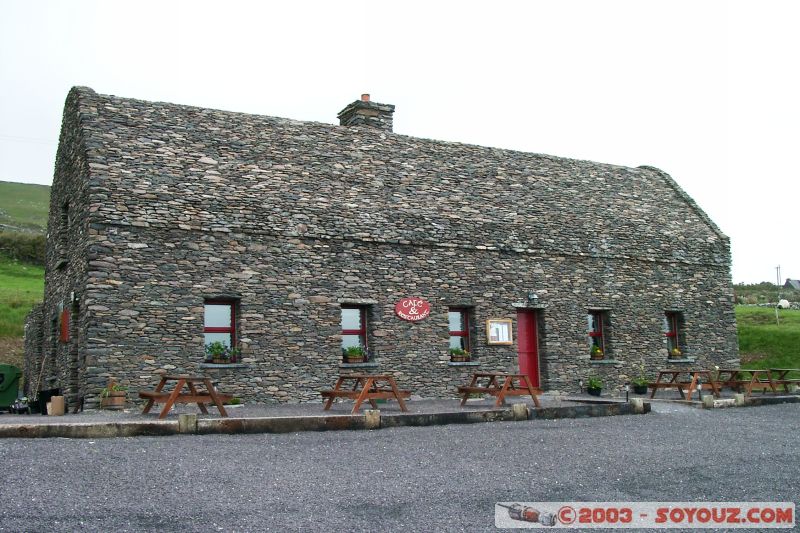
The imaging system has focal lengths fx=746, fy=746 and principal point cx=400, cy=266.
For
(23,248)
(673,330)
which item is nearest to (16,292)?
(23,248)

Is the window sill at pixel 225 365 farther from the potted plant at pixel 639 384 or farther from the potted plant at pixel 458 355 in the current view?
the potted plant at pixel 639 384

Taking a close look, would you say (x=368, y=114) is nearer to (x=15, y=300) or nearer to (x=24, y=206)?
(x=15, y=300)

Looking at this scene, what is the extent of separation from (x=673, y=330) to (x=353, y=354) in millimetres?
10546

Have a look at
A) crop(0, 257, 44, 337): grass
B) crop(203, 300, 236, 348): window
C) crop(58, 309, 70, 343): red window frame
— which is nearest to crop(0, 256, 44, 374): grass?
crop(0, 257, 44, 337): grass

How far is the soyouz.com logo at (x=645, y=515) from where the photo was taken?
6.75 m

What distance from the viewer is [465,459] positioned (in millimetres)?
9336

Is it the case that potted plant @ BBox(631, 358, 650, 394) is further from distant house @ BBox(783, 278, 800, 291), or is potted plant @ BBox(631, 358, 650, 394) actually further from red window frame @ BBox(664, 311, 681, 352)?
distant house @ BBox(783, 278, 800, 291)

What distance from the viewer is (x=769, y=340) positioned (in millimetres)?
30484

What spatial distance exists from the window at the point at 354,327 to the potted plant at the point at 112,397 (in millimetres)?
5187

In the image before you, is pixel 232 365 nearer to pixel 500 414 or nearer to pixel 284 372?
pixel 284 372

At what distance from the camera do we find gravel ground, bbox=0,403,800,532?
652 cm

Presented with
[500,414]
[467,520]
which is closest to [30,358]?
[500,414]

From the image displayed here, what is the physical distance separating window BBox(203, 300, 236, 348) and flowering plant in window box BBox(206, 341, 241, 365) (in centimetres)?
13

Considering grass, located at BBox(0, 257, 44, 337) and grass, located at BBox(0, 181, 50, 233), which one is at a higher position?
grass, located at BBox(0, 181, 50, 233)
